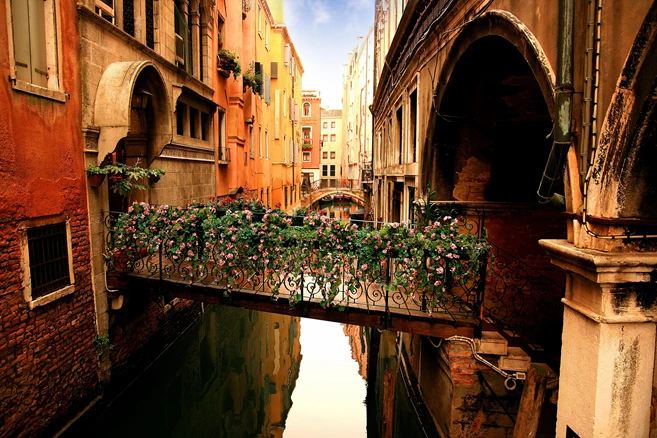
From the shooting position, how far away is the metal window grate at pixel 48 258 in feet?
18.5

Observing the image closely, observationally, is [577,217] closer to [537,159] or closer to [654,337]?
[654,337]

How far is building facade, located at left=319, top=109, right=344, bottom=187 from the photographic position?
60.2 m

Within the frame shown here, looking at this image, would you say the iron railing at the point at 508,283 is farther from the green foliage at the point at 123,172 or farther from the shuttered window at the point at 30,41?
the shuttered window at the point at 30,41

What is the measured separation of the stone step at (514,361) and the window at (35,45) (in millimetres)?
7264

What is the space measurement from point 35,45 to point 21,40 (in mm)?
274

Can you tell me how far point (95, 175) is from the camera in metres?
6.75

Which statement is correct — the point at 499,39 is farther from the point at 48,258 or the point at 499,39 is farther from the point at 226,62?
the point at 226,62

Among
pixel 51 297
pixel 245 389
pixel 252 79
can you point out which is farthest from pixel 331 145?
pixel 51 297

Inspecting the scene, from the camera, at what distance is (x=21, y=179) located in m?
5.33

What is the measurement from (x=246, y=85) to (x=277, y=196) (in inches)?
421

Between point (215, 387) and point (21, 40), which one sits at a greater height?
point (21, 40)

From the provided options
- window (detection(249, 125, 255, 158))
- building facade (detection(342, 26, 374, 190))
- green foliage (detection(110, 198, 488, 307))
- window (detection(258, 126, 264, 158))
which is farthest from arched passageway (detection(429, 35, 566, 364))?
building facade (detection(342, 26, 374, 190))

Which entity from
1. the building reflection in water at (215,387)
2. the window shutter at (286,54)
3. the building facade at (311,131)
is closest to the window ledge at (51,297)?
the building reflection in water at (215,387)

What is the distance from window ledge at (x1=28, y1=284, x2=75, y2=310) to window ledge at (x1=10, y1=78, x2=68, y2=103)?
8.63ft
